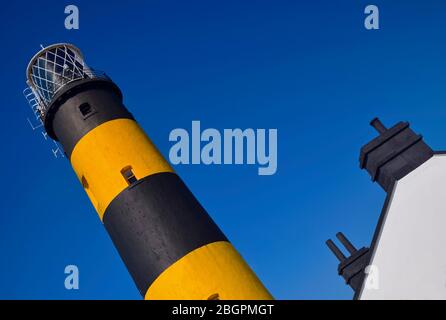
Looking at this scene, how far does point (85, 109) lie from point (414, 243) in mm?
11607

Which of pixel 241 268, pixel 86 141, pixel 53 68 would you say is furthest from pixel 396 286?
pixel 53 68

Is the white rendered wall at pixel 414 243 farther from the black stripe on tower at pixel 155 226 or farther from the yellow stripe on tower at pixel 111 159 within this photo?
the yellow stripe on tower at pixel 111 159

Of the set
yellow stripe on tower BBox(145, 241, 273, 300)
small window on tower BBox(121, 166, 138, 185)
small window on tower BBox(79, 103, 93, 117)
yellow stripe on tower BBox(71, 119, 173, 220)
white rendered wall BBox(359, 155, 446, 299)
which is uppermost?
small window on tower BBox(79, 103, 93, 117)

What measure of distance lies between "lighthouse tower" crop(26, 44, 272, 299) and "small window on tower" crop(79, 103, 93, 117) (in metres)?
0.03

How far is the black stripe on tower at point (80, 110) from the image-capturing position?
15180mm

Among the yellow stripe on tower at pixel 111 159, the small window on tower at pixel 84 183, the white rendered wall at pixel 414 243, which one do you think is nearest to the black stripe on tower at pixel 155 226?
the yellow stripe on tower at pixel 111 159

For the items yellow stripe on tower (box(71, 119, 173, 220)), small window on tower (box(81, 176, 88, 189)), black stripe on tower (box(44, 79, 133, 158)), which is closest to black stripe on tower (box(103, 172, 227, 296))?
yellow stripe on tower (box(71, 119, 173, 220))

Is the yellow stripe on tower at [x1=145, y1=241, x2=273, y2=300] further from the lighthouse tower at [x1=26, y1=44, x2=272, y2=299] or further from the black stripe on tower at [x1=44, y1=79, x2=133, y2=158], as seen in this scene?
the black stripe on tower at [x1=44, y1=79, x2=133, y2=158]

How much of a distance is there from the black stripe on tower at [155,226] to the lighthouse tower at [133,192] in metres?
0.03

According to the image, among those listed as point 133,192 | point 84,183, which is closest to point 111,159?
point 133,192

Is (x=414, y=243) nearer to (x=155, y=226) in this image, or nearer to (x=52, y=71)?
(x=155, y=226)

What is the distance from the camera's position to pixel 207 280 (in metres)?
11.4

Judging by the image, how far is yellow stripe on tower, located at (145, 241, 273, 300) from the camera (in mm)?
11297

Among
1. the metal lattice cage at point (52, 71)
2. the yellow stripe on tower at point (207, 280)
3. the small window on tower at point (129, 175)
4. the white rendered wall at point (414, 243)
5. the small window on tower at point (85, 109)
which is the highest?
the metal lattice cage at point (52, 71)
